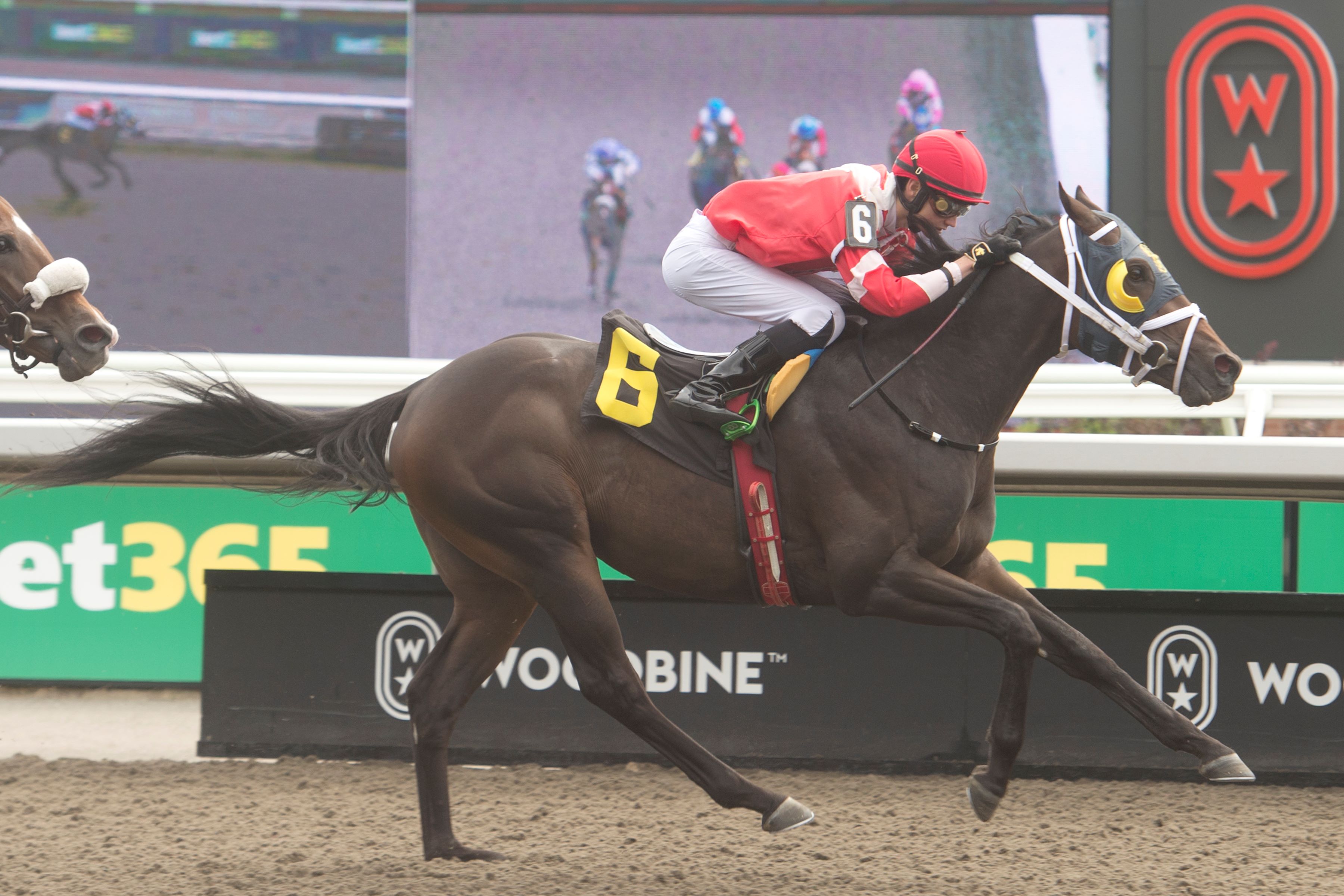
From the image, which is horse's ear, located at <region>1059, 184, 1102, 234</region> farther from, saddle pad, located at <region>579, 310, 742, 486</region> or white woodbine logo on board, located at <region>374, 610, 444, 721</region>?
white woodbine logo on board, located at <region>374, 610, 444, 721</region>

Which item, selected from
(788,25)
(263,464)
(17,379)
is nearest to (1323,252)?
(788,25)

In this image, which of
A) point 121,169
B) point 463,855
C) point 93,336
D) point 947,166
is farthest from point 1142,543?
point 121,169

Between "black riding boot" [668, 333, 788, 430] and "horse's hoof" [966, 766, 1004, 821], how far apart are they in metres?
1.09

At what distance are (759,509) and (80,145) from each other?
1061cm

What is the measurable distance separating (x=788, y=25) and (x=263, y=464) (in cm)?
732

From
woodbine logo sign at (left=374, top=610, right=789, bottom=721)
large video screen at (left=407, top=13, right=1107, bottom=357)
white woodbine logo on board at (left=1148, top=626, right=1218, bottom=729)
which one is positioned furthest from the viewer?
large video screen at (left=407, top=13, right=1107, bottom=357)

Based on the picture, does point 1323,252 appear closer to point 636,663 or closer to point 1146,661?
point 1146,661

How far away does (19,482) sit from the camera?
4.02 meters

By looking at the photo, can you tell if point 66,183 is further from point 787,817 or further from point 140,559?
point 787,817

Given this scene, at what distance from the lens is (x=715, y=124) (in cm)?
1130

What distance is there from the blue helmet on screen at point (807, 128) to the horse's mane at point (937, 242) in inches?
307

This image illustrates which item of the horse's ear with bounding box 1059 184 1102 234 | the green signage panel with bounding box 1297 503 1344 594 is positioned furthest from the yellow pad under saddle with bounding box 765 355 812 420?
the green signage panel with bounding box 1297 503 1344 594

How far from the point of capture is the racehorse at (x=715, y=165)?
1130cm

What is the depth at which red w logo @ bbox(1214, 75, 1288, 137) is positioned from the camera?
943 centimetres
